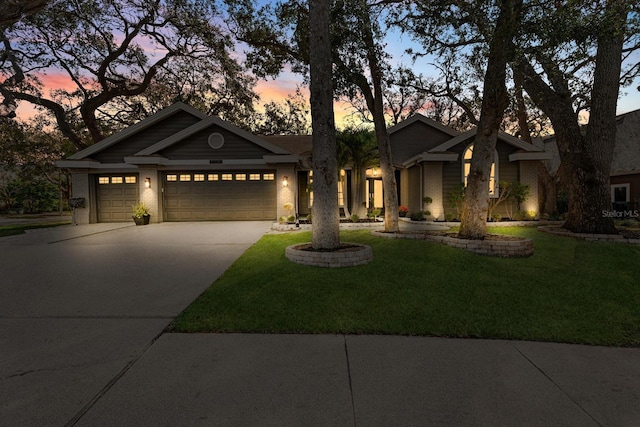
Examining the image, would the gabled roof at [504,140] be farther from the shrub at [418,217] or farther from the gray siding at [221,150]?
the gray siding at [221,150]

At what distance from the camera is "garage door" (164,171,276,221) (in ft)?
51.4

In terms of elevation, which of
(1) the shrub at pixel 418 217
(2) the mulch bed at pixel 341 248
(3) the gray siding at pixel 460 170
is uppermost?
(3) the gray siding at pixel 460 170

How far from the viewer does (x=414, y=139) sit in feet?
61.0

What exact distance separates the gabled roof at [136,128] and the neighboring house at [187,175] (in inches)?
1.7

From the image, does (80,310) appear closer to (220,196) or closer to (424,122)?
(220,196)

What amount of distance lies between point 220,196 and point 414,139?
441 inches

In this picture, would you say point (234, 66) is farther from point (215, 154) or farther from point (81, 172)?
point (81, 172)

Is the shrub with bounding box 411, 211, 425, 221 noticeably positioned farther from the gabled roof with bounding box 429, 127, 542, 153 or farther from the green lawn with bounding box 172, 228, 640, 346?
the green lawn with bounding box 172, 228, 640, 346

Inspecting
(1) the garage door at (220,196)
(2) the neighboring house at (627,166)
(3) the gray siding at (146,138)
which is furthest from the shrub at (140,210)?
(2) the neighboring house at (627,166)

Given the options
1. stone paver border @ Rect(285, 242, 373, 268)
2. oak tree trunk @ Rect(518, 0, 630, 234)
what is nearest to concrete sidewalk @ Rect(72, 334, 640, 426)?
stone paver border @ Rect(285, 242, 373, 268)

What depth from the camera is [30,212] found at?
2934 centimetres

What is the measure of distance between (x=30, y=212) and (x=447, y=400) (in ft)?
126

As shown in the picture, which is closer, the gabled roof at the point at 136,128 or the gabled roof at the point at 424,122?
the gabled roof at the point at 136,128

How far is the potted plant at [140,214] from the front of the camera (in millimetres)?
14453
